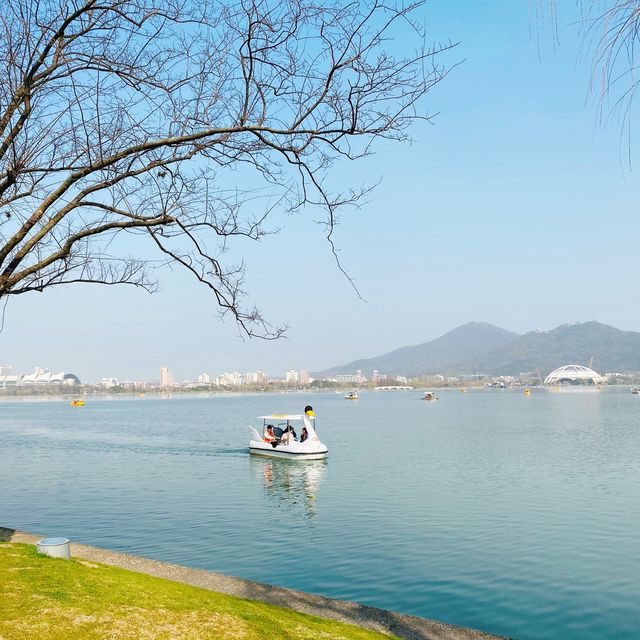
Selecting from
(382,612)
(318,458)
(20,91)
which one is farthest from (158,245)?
(318,458)

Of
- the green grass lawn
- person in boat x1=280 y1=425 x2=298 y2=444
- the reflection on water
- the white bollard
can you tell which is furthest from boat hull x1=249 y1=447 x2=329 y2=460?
the green grass lawn

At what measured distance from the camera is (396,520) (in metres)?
25.2

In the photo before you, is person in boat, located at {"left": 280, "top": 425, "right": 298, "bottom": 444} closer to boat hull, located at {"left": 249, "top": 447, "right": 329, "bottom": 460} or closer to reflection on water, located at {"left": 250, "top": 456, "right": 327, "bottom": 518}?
boat hull, located at {"left": 249, "top": 447, "right": 329, "bottom": 460}

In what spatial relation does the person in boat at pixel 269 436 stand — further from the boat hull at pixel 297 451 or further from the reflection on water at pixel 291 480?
the reflection on water at pixel 291 480

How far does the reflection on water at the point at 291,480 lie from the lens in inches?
1182

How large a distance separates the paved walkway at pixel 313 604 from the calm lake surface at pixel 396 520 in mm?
3141

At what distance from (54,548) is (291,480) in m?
24.9

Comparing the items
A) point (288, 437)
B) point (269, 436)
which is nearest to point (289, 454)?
point (288, 437)

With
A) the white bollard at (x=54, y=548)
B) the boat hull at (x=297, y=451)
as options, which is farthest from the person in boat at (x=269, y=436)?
the white bollard at (x=54, y=548)

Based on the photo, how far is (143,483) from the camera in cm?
3662

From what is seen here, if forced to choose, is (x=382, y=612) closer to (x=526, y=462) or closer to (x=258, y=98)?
(x=258, y=98)

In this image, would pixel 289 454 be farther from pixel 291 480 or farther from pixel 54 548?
pixel 54 548

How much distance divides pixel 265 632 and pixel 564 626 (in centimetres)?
815

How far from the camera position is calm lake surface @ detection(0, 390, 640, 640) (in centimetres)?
1619
